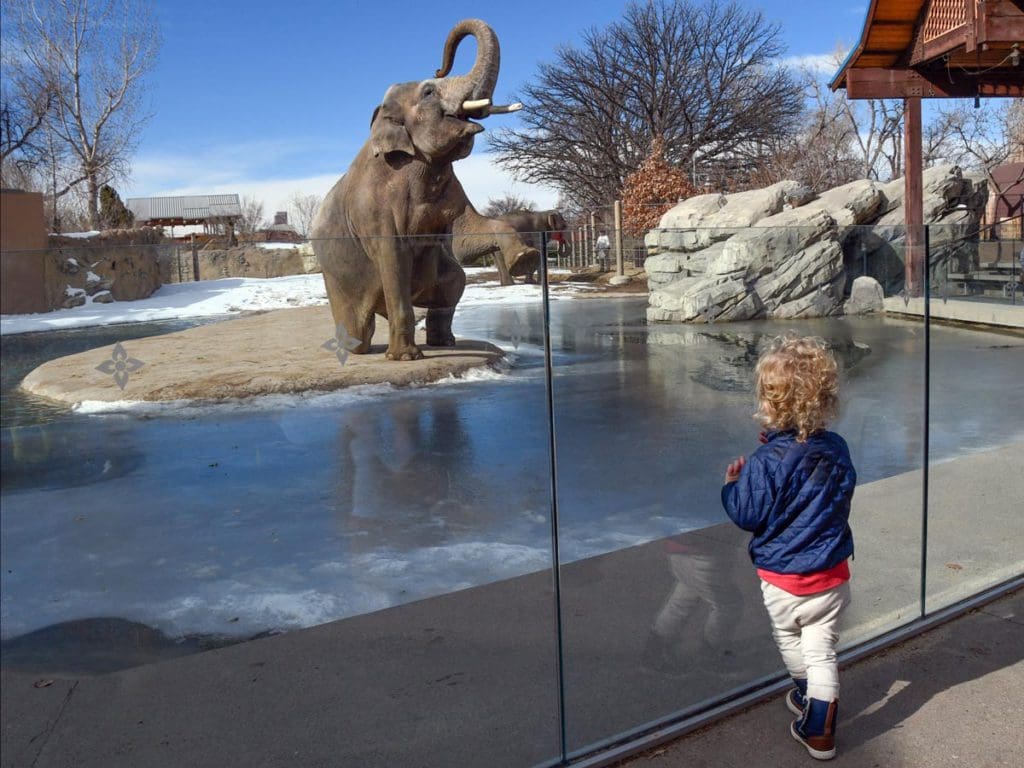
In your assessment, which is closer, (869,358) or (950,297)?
(869,358)

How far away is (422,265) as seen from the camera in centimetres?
291

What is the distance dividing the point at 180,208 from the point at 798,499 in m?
38.2

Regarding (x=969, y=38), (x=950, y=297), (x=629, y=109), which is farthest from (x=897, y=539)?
(x=629, y=109)

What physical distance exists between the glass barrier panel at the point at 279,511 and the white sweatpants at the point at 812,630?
62 centimetres

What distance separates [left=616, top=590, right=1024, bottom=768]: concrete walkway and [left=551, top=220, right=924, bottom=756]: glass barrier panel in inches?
5.6

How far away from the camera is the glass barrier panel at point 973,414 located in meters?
3.87

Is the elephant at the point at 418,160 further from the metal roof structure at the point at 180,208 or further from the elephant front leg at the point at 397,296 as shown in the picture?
the metal roof structure at the point at 180,208

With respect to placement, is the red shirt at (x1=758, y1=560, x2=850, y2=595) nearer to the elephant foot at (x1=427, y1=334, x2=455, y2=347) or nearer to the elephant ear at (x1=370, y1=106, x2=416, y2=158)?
the elephant foot at (x1=427, y1=334, x2=455, y2=347)

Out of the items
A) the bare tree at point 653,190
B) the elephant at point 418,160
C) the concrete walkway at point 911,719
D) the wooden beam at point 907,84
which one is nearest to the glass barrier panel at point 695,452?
the concrete walkway at point 911,719

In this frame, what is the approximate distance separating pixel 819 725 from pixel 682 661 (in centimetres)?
47

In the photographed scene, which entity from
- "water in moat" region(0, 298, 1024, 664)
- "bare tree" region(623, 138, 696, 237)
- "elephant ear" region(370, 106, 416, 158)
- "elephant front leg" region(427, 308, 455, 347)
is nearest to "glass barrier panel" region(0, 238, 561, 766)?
"water in moat" region(0, 298, 1024, 664)

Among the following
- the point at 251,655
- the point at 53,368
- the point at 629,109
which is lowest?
the point at 251,655

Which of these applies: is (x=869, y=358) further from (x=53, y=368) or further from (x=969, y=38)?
(x=969, y=38)

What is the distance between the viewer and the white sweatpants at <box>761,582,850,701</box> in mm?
2553
